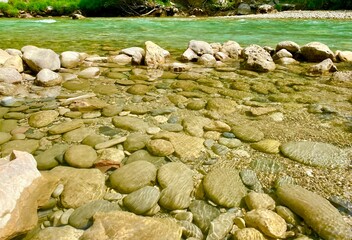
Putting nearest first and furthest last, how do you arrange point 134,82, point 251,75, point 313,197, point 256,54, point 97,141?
point 313,197
point 97,141
point 134,82
point 251,75
point 256,54

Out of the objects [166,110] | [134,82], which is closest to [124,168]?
[166,110]

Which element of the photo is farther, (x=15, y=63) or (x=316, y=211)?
(x=15, y=63)

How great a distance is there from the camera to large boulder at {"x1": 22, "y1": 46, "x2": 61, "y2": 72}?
14.9 ft

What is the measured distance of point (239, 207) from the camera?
1.69 metres

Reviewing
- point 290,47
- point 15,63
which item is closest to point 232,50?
point 290,47

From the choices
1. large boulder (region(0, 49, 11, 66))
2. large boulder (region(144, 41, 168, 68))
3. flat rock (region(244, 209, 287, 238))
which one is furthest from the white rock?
flat rock (region(244, 209, 287, 238))

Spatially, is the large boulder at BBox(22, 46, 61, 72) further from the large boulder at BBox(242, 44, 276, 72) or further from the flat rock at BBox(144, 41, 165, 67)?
the large boulder at BBox(242, 44, 276, 72)

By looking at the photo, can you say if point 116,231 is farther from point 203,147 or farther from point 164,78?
point 164,78

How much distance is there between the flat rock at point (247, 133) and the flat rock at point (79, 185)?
131cm

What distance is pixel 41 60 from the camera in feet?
15.1

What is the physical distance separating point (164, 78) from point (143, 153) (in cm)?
244

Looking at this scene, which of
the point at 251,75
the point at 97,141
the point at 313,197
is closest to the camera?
the point at 313,197

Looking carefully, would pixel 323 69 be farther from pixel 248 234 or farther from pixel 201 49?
pixel 248 234

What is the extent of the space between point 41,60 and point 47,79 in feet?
2.53
